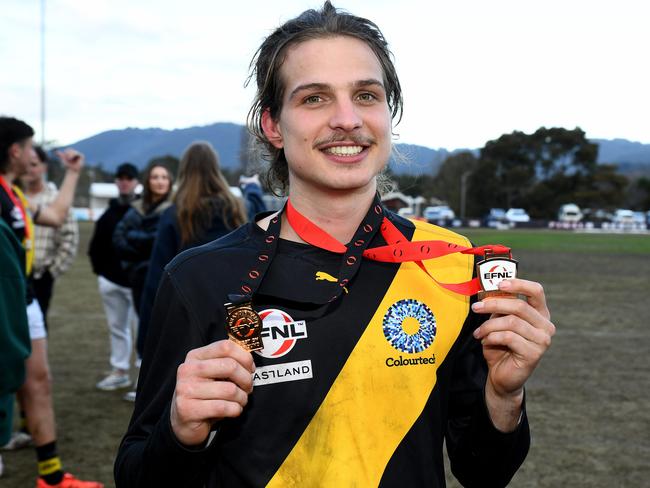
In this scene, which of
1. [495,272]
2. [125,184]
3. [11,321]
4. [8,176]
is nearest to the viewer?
[495,272]

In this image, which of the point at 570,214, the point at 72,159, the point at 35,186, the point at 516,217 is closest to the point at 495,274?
the point at 72,159

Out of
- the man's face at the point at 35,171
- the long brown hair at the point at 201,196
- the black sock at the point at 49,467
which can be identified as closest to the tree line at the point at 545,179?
the man's face at the point at 35,171

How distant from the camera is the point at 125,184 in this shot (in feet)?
26.0

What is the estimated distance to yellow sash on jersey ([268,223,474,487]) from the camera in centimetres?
170

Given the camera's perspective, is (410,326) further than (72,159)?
No

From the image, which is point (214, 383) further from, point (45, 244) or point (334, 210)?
point (45, 244)

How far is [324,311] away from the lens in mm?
1775

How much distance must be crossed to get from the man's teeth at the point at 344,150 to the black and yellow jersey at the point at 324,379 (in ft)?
0.88

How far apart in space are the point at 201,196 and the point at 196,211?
0.47 ft

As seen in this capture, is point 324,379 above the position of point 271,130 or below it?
below

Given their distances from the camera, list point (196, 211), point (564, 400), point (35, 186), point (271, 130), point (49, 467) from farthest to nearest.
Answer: point (35, 186) → point (564, 400) → point (196, 211) → point (49, 467) → point (271, 130)

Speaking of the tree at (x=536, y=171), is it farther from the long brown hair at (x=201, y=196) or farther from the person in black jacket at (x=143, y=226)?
the long brown hair at (x=201, y=196)

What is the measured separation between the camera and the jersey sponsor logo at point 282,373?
1.74 meters

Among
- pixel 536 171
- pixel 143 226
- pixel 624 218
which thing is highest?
pixel 143 226
